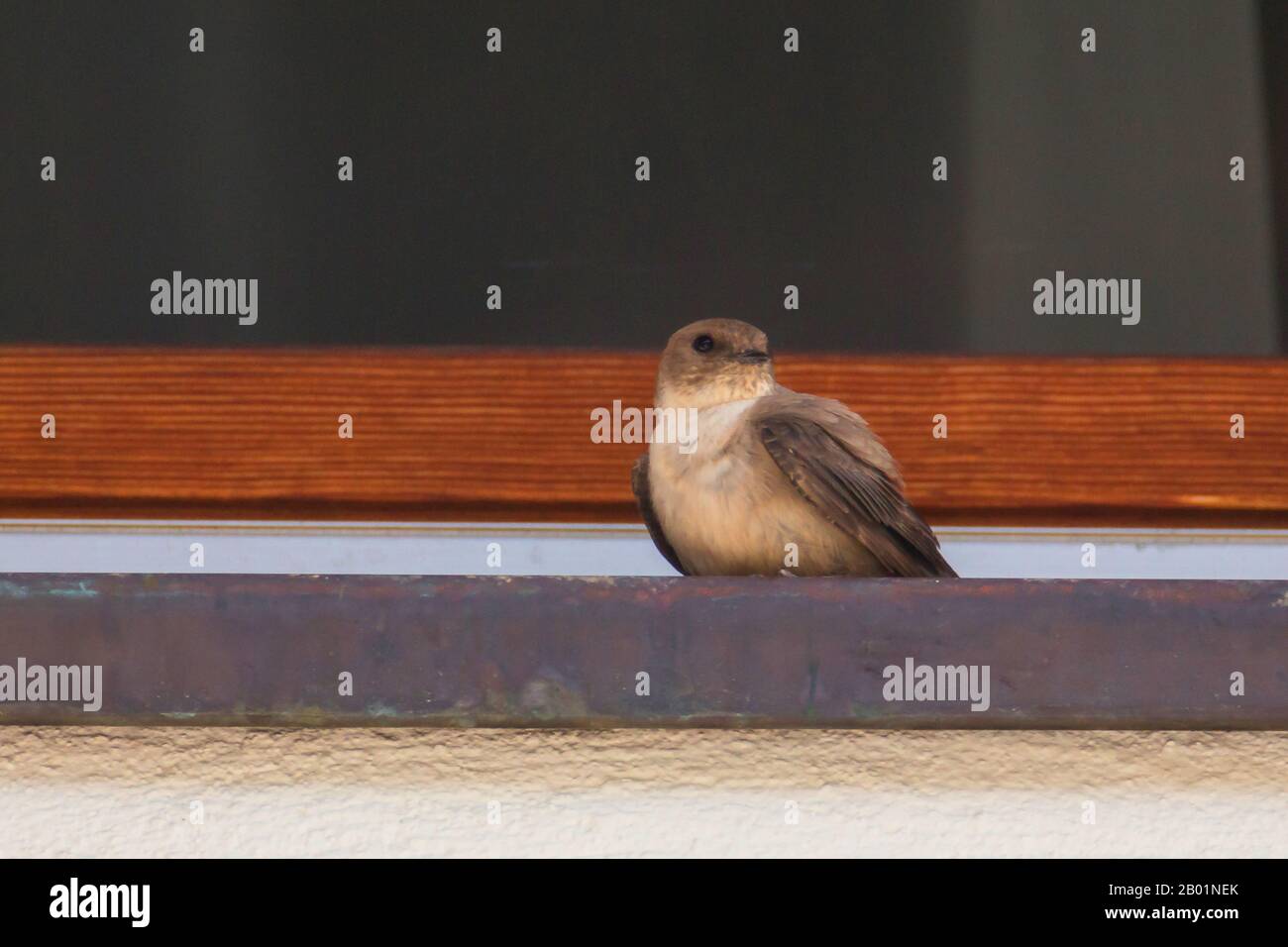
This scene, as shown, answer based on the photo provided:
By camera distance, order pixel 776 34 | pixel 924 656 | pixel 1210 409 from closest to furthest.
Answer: pixel 924 656, pixel 1210 409, pixel 776 34

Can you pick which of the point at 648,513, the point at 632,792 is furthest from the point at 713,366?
the point at 632,792

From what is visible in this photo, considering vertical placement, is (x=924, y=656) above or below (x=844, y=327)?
below

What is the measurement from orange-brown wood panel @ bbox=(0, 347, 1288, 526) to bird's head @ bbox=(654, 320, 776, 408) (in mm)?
156

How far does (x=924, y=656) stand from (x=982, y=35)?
5.97 ft

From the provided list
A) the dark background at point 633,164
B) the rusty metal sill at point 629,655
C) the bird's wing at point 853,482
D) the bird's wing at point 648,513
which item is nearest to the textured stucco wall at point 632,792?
the rusty metal sill at point 629,655

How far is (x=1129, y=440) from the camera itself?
8.58ft

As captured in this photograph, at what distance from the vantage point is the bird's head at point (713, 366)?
256 centimetres

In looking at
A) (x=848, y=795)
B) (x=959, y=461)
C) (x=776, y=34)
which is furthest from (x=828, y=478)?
(x=776, y=34)

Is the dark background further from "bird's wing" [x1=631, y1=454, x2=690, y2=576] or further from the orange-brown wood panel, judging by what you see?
"bird's wing" [x1=631, y1=454, x2=690, y2=576]

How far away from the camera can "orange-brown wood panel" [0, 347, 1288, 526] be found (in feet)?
8.54

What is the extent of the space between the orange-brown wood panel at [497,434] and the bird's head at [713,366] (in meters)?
0.16

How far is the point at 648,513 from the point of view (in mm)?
2445
